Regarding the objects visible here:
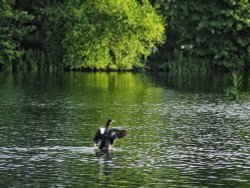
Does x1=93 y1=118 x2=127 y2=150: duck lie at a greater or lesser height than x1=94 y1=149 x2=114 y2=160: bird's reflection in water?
greater

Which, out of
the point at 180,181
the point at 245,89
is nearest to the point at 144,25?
the point at 245,89

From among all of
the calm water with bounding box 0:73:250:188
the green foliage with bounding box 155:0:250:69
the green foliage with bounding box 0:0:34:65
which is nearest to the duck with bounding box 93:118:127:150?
the calm water with bounding box 0:73:250:188

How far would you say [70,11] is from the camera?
313 feet

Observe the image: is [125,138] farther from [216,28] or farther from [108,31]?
[216,28]

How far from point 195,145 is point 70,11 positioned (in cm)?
5915

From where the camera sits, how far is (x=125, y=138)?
3984cm

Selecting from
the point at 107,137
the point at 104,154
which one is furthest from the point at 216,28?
the point at 104,154

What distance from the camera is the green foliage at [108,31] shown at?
95188 millimetres

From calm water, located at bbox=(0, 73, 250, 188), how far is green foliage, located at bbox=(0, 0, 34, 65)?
2105 centimetres

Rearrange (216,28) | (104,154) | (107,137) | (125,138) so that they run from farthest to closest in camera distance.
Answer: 1. (216,28)
2. (125,138)
3. (107,137)
4. (104,154)

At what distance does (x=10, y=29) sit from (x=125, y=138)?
56.7 metres

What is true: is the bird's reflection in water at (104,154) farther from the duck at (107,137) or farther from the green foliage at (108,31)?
the green foliage at (108,31)

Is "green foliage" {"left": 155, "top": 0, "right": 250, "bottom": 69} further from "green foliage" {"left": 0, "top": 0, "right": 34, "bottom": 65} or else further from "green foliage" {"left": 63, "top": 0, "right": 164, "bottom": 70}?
"green foliage" {"left": 0, "top": 0, "right": 34, "bottom": 65}

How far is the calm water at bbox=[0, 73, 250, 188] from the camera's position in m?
29.9
